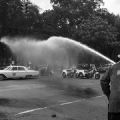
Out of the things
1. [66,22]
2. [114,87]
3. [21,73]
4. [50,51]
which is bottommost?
[21,73]

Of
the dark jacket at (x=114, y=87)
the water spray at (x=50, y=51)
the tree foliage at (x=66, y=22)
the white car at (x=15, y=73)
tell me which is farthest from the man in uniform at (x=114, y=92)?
the tree foliage at (x=66, y=22)

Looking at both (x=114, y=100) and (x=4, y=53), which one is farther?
(x=4, y=53)

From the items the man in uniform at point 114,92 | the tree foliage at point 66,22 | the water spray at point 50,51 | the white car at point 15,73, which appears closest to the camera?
the man in uniform at point 114,92

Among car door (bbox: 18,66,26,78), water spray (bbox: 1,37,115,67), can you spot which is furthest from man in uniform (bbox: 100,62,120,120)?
water spray (bbox: 1,37,115,67)

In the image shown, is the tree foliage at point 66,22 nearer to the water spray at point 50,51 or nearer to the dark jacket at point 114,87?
the water spray at point 50,51

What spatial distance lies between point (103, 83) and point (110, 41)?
47437 millimetres

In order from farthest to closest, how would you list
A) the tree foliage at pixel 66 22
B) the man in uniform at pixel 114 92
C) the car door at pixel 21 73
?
the tree foliage at pixel 66 22 → the car door at pixel 21 73 → the man in uniform at pixel 114 92

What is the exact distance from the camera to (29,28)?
171 feet

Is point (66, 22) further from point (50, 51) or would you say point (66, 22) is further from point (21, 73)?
point (21, 73)

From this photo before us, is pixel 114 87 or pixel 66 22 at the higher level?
pixel 66 22

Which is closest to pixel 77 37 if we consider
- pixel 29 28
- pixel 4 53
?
pixel 29 28

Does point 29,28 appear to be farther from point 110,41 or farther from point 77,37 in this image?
point 110,41

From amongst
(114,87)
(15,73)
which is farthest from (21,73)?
(114,87)

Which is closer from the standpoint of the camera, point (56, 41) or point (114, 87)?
point (114, 87)
